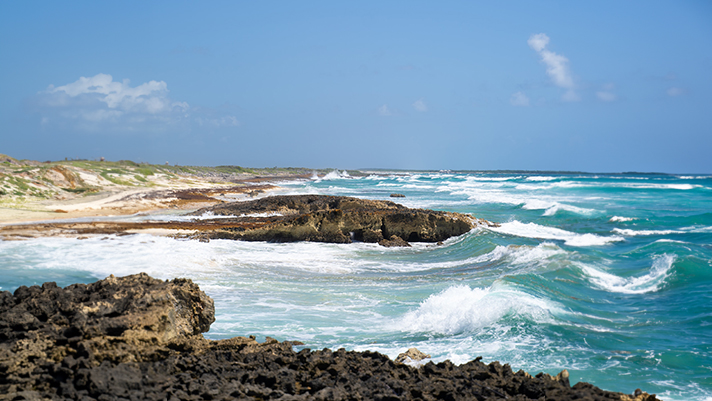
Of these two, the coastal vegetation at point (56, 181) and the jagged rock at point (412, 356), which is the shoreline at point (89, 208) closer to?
the coastal vegetation at point (56, 181)

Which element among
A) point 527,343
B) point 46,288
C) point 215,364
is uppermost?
point 46,288

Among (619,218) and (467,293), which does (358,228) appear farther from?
(619,218)

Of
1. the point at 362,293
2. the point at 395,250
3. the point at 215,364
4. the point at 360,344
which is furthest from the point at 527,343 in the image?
the point at 395,250

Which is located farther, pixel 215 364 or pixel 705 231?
pixel 705 231

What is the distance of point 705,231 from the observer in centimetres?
2106

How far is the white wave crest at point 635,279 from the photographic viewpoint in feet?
36.2

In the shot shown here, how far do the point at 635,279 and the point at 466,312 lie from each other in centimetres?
644

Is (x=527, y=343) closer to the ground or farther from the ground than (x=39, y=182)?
closer to the ground

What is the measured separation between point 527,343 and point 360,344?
101 inches

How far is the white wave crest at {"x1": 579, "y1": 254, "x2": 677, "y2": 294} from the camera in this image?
11.0 metres

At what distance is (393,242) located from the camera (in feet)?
53.0

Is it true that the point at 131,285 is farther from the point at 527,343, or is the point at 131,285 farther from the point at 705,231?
the point at 705,231

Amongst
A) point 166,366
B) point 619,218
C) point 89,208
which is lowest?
point 166,366

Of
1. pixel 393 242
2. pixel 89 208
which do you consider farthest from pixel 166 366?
pixel 89 208
